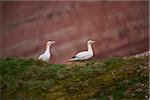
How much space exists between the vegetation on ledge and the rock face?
33.3 ft

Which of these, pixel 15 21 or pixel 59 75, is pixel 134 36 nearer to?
pixel 15 21

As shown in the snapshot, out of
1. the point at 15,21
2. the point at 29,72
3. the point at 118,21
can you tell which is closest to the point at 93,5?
the point at 118,21

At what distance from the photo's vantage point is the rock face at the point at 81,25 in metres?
17.7

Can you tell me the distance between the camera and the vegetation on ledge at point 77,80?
251 inches

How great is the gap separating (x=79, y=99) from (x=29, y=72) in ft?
3.42

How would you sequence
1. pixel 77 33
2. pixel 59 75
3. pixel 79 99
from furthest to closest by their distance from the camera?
1. pixel 77 33
2. pixel 59 75
3. pixel 79 99

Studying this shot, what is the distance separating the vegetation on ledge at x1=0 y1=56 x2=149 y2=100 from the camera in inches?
251

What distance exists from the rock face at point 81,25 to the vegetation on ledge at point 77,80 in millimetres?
10161

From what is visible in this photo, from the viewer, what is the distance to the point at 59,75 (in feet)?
22.8

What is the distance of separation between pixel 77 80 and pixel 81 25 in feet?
37.8

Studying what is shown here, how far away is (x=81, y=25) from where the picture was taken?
18.2 metres

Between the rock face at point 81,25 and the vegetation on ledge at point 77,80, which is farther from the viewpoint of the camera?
the rock face at point 81,25

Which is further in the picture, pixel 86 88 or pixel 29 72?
pixel 29 72

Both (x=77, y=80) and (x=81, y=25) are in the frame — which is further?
(x=81, y=25)
